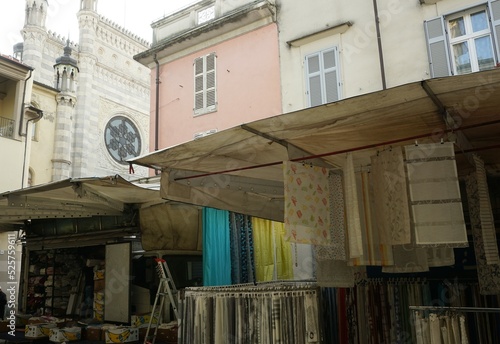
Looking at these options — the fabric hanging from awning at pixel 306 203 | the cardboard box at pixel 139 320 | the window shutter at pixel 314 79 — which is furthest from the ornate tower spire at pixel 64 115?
the fabric hanging from awning at pixel 306 203

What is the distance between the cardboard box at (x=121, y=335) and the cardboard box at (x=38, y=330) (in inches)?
70.9

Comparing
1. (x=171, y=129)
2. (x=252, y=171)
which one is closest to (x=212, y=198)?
(x=252, y=171)

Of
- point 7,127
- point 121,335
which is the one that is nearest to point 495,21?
point 121,335

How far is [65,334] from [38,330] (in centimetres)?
99

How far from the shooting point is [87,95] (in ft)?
79.0

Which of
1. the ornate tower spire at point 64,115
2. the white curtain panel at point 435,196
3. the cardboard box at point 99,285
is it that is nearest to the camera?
the white curtain panel at point 435,196

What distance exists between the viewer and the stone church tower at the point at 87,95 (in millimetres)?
21422

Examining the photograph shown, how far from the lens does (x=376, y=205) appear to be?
4188 mm

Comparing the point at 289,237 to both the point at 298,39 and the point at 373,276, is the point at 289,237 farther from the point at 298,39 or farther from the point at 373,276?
the point at 298,39

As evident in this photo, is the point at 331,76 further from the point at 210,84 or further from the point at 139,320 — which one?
the point at 139,320

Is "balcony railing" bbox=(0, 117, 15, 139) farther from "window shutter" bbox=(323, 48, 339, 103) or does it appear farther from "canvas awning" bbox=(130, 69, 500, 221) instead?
"canvas awning" bbox=(130, 69, 500, 221)

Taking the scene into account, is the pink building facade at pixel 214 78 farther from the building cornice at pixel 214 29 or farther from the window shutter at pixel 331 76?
the window shutter at pixel 331 76

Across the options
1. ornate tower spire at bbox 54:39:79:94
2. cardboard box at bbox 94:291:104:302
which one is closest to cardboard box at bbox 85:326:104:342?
cardboard box at bbox 94:291:104:302

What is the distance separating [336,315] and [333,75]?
587cm
